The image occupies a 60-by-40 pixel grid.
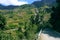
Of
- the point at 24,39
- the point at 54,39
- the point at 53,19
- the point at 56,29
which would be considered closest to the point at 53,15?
the point at 53,19

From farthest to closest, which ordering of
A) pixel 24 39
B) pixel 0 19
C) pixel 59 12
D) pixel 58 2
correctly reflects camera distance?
pixel 0 19 → pixel 58 2 → pixel 59 12 → pixel 24 39

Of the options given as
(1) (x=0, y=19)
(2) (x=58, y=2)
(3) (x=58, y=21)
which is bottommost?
(1) (x=0, y=19)

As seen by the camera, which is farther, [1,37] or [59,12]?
[59,12]

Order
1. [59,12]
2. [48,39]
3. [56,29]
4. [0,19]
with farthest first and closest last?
[0,19] → [59,12] → [56,29] → [48,39]

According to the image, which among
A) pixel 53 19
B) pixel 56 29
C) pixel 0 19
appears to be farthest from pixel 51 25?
pixel 0 19

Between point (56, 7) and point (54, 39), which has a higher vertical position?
point (56, 7)

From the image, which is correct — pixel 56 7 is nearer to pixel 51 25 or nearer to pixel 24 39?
pixel 51 25

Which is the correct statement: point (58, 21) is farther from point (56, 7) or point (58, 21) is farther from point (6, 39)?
point (6, 39)

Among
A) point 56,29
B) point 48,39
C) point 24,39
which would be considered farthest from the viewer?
point 56,29

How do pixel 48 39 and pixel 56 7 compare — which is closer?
pixel 48 39
